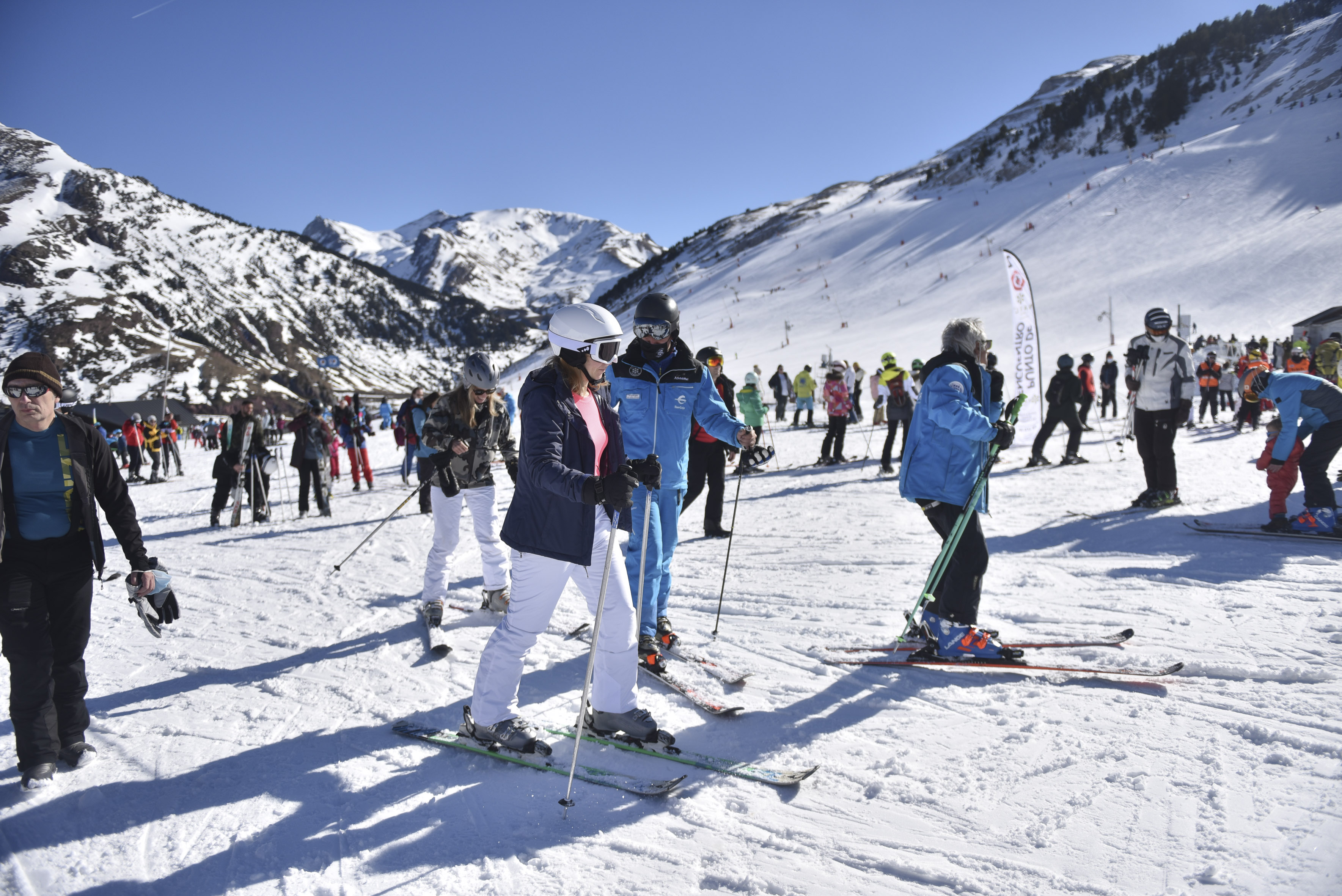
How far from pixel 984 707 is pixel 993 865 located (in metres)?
1.24

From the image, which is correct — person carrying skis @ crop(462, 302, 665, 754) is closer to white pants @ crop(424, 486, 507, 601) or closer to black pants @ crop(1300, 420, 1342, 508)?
white pants @ crop(424, 486, 507, 601)

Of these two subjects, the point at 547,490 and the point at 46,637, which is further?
the point at 46,637

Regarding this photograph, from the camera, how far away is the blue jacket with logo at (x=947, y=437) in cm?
377

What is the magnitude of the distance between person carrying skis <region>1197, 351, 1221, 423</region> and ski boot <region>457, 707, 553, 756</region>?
16433 mm

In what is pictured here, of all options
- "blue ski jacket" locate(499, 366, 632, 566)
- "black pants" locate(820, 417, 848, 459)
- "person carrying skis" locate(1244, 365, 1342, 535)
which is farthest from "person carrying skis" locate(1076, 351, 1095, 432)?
"blue ski jacket" locate(499, 366, 632, 566)

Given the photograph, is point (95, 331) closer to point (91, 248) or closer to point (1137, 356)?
point (91, 248)

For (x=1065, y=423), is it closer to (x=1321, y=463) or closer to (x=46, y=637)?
(x=1321, y=463)

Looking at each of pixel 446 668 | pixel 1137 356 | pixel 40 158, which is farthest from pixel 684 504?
pixel 40 158

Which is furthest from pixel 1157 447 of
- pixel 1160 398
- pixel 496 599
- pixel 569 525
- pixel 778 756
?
pixel 569 525

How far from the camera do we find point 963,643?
4.00 metres

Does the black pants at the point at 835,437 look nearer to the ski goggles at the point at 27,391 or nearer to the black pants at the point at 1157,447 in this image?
the black pants at the point at 1157,447

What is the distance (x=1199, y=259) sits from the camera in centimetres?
3412

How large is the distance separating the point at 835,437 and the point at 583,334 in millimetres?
10810

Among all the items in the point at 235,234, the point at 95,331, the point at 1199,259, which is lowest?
the point at 1199,259
